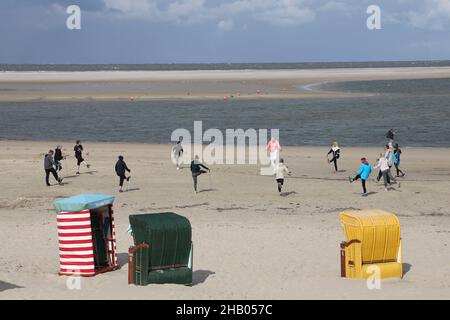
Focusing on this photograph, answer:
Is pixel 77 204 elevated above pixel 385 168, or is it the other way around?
pixel 77 204

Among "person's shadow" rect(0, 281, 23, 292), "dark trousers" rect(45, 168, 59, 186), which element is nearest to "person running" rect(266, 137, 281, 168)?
"dark trousers" rect(45, 168, 59, 186)

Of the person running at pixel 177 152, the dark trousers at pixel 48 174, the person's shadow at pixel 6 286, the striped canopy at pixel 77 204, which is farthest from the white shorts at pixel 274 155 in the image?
the person's shadow at pixel 6 286

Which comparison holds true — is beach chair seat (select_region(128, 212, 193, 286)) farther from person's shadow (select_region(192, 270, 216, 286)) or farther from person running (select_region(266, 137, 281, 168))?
person running (select_region(266, 137, 281, 168))

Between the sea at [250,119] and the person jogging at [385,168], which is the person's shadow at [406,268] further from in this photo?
the sea at [250,119]

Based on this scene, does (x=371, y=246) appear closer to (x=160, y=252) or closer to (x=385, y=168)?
(x=160, y=252)

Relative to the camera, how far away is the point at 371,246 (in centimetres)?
1413

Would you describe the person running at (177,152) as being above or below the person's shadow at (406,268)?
above

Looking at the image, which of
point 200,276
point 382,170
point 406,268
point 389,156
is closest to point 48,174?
point 382,170

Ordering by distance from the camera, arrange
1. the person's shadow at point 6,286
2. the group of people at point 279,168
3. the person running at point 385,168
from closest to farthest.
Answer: the person's shadow at point 6,286 < the group of people at point 279,168 < the person running at point 385,168

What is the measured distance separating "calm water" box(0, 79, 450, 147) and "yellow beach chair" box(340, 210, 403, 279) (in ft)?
84.4

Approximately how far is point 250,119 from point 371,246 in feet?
129

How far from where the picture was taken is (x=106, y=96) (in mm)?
76438

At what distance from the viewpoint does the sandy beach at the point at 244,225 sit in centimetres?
1352

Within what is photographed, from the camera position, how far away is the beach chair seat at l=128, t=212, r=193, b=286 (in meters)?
13.4
